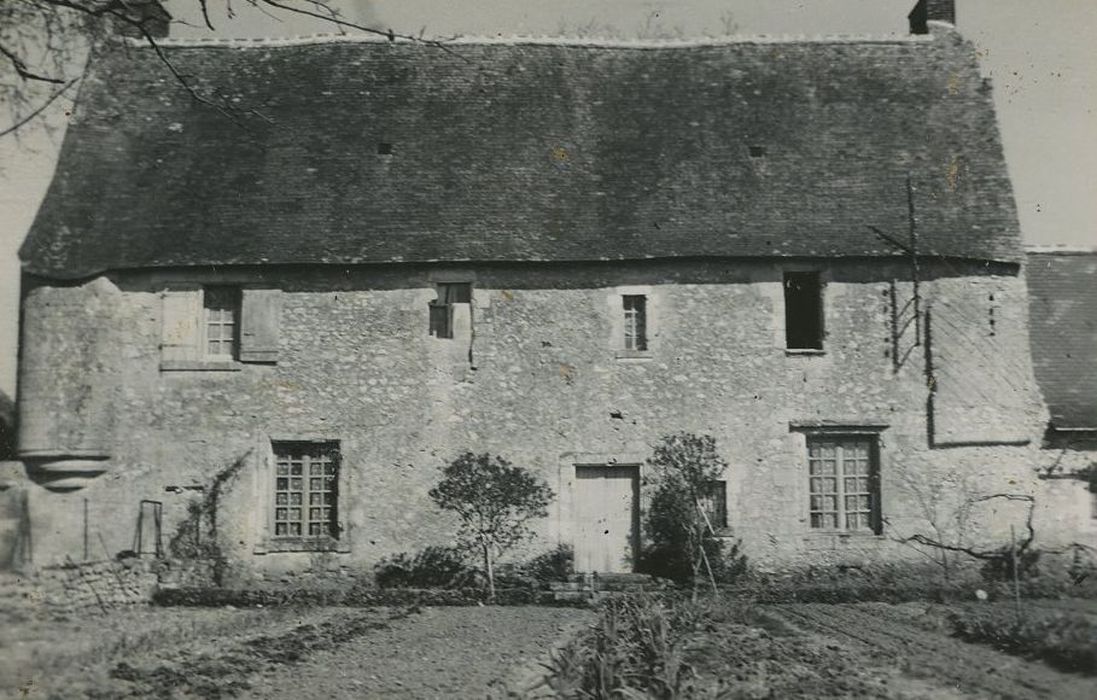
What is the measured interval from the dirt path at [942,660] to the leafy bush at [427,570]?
514cm

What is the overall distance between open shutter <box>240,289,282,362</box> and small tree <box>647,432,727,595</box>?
6.28 metres

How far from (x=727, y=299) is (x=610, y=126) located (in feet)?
13.1

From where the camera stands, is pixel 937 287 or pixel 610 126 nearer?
pixel 937 287

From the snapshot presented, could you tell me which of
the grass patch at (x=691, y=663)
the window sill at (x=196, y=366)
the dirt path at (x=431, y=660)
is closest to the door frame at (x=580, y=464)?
the dirt path at (x=431, y=660)

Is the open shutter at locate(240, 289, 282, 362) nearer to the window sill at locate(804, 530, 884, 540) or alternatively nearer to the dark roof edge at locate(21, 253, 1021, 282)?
the dark roof edge at locate(21, 253, 1021, 282)

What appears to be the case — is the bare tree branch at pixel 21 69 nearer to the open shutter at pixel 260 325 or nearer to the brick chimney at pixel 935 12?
the open shutter at pixel 260 325

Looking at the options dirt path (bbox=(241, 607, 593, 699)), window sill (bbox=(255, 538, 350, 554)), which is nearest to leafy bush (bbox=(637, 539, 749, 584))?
dirt path (bbox=(241, 607, 593, 699))

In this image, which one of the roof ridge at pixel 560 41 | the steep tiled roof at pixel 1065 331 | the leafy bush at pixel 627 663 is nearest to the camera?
the leafy bush at pixel 627 663

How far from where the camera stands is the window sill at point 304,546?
16.0m

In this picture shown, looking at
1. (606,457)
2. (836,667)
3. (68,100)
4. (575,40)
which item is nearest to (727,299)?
(606,457)

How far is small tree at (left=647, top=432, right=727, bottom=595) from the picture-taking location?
612 inches

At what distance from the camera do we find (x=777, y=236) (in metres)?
16.4

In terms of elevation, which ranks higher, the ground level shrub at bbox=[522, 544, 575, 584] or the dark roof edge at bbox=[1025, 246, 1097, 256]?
the dark roof edge at bbox=[1025, 246, 1097, 256]

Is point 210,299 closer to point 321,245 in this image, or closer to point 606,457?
point 321,245
